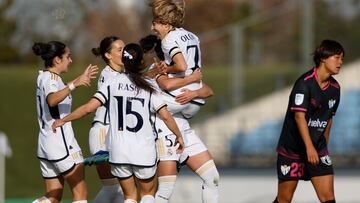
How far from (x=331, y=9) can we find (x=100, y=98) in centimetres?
1337

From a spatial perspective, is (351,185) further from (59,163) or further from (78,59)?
(78,59)

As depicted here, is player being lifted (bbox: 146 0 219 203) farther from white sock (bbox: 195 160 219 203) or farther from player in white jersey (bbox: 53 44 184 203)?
player in white jersey (bbox: 53 44 184 203)

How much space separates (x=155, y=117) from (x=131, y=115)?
661 mm

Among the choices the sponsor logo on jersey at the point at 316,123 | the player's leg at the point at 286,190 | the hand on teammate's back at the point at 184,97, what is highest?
the hand on teammate's back at the point at 184,97

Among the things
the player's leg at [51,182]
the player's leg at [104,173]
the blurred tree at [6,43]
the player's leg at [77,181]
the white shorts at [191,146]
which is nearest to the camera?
the white shorts at [191,146]

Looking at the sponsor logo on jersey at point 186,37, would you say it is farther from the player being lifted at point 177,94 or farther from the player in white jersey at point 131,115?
the player in white jersey at point 131,115

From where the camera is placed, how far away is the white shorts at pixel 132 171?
29.7ft

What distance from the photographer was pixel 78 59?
3275 centimetres

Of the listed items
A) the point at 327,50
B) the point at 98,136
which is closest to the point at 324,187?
the point at 327,50

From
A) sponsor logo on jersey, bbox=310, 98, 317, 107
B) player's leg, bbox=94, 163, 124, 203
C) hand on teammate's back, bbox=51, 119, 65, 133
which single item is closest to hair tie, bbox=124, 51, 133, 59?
hand on teammate's back, bbox=51, 119, 65, 133

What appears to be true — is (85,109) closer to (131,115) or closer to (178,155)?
(131,115)

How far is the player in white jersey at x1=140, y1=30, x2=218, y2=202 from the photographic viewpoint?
9516mm

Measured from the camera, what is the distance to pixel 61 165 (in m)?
9.73

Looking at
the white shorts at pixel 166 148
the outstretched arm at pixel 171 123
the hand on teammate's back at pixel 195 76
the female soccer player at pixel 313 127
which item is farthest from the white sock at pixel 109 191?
the female soccer player at pixel 313 127
